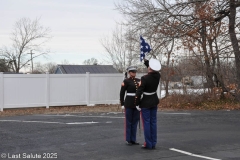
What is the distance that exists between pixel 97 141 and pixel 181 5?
46.0 ft

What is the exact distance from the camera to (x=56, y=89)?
72.5 feet

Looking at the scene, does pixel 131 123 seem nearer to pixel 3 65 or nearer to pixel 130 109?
pixel 130 109

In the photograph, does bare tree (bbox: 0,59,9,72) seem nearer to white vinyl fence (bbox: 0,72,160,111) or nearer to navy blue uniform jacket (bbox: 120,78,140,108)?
white vinyl fence (bbox: 0,72,160,111)

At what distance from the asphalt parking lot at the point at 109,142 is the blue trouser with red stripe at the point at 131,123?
0.89 feet

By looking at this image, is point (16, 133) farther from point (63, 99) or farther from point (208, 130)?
point (63, 99)

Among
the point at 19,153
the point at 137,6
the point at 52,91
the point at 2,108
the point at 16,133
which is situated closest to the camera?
the point at 19,153

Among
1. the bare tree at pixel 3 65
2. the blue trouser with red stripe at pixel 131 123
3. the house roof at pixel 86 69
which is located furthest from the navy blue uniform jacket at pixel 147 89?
the bare tree at pixel 3 65

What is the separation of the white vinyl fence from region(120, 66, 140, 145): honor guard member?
13.0 m

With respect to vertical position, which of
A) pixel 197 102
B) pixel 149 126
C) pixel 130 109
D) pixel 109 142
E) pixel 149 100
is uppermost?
pixel 149 100

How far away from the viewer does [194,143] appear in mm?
9117

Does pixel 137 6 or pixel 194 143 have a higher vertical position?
pixel 137 6

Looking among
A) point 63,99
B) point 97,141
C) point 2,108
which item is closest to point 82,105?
point 63,99

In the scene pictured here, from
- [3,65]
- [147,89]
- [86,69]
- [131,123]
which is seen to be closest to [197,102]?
[131,123]

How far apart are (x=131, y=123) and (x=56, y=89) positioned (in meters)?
13.6
